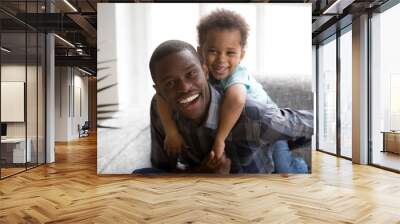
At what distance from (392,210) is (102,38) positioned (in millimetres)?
5089

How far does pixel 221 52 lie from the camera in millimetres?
6727

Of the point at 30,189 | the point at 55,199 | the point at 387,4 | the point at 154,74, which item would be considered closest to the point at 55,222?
the point at 55,199

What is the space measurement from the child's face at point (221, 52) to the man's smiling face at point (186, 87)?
0.20m

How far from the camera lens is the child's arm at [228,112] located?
668 cm

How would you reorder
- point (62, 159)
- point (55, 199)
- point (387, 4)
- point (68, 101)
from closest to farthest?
point (55, 199) < point (387, 4) < point (62, 159) < point (68, 101)

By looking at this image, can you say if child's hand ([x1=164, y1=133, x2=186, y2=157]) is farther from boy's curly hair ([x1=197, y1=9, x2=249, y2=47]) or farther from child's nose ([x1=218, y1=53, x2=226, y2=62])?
boy's curly hair ([x1=197, y1=9, x2=249, y2=47])

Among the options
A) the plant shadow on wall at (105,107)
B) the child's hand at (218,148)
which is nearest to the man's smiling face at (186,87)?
the child's hand at (218,148)

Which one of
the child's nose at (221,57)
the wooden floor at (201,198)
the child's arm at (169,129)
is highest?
the child's nose at (221,57)

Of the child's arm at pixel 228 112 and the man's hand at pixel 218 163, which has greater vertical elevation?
the child's arm at pixel 228 112

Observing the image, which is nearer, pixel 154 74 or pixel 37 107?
pixel 154 74

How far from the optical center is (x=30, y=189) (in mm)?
5746

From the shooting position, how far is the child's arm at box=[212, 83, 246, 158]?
263 inches

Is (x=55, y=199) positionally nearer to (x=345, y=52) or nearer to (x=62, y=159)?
(x=62, y=159)

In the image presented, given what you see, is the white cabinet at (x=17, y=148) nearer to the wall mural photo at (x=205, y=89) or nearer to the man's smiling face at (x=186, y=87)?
the wall mural photo at (x=205, y=89)
